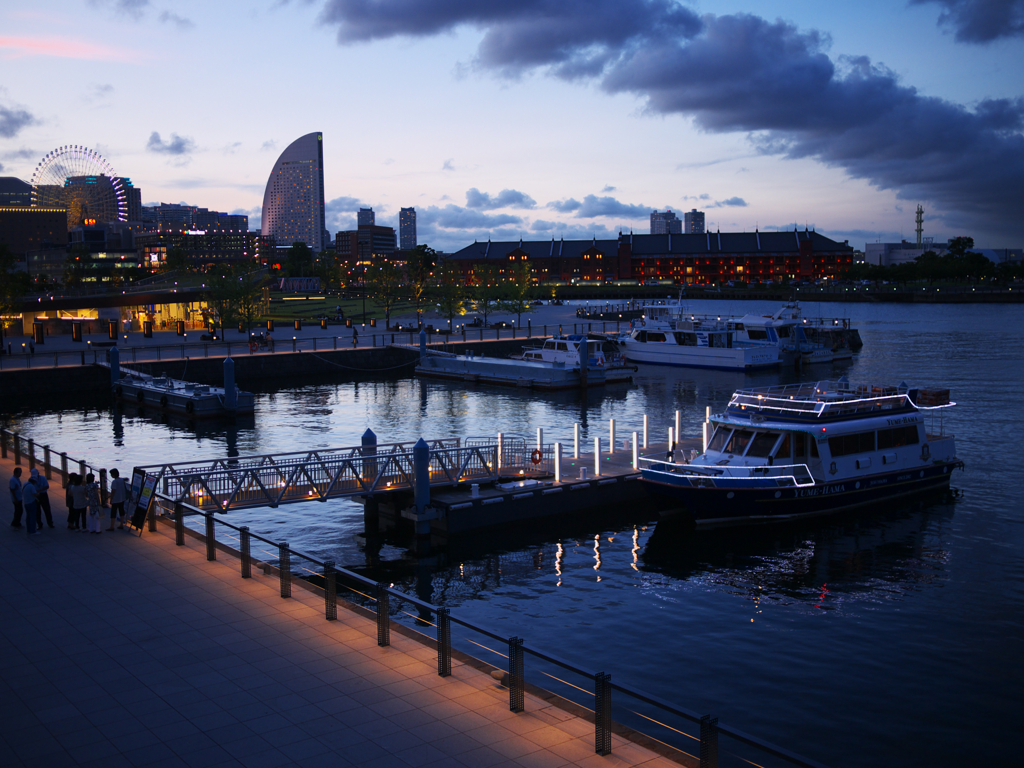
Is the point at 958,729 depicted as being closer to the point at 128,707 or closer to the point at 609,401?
the point at 128,707

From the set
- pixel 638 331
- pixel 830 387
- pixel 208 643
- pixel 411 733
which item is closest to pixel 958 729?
pixel 411 733

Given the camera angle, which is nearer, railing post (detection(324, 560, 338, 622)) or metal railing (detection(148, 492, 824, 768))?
metal railing (detection(148, 492, 824, 768))

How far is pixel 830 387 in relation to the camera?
3622cm

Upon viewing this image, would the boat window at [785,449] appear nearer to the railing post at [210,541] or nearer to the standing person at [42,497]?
the railing post at [210,541]

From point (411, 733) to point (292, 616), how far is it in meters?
5.47

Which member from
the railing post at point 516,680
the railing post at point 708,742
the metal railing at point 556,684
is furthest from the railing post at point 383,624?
the railing post at point 708,742

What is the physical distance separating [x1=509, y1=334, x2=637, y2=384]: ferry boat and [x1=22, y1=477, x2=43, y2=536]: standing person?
49.9 metres

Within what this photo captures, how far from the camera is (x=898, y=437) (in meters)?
32.7

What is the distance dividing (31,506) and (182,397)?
110ft

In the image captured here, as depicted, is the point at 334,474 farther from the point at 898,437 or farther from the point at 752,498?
the point at 898,437

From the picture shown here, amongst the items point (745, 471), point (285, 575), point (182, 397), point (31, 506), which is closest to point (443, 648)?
point (285, 575)

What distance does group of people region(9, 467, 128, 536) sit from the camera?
21641mm

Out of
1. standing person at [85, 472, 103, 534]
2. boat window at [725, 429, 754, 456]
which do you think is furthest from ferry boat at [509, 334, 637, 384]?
standing person at [85, 472, 103, 534]

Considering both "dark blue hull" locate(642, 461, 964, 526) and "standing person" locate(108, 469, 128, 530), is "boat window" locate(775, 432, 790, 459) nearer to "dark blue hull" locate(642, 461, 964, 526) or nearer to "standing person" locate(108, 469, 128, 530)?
"dark blue hull" locate(642, 461, 964, 526)
